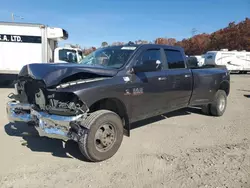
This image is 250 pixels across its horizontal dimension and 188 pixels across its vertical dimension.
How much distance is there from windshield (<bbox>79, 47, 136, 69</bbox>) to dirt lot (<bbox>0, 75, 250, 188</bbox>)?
1.60 m

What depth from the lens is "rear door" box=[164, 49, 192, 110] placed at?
5212 millimetres

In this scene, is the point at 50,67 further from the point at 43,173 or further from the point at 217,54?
the point at 217,54

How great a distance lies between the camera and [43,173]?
346 cm

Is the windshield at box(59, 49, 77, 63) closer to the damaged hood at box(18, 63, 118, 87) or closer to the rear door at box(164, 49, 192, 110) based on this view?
the rear door at box(164, 49, 192, 110)

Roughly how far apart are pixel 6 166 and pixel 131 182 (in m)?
1.95

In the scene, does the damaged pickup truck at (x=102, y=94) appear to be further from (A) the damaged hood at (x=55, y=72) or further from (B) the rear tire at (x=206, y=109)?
(B) the rear tire at (x=206, y=109)

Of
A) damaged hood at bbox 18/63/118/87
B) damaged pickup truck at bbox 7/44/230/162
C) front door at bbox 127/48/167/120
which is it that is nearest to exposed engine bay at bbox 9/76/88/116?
damaged pickup truck at bbox 7/44/230/162

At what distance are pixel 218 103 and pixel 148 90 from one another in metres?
3.28

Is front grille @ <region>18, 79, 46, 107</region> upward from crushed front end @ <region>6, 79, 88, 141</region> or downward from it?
upward

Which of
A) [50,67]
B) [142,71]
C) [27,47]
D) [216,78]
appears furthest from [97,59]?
[27,47]

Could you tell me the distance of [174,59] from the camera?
18.2 ft

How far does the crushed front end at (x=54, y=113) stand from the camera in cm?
350

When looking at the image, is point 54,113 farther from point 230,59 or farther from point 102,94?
point 230,59

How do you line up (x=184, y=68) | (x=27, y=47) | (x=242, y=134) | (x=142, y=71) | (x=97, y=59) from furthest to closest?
1. (x=27, y=47)
2. (x=184, y=68)
3. (x=242, y=134)
4. (x=97, y=59)
5. (x=142, y=71)
